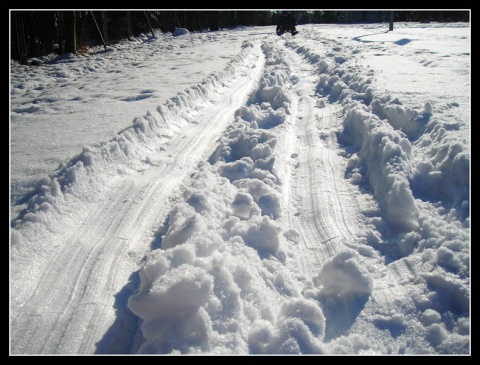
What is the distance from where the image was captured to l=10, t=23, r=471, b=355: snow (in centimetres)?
179

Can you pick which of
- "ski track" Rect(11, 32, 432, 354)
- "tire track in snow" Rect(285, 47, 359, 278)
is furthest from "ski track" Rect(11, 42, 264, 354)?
"tire track in snow" Rect(285, 47, 359, 278)

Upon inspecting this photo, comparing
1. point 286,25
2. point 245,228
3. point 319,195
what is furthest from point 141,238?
point 286,25

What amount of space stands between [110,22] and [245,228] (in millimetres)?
20877

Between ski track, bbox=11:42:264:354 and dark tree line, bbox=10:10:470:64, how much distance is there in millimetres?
9959

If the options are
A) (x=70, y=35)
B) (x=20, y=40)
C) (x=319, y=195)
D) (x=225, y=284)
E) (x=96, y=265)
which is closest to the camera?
(x=225, y=284)

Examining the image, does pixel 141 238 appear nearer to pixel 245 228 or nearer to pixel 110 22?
pixel 245 228

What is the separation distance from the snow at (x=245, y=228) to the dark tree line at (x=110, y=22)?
882 centimetres

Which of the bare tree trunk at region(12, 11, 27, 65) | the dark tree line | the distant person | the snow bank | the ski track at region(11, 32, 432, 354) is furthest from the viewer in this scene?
the distant person

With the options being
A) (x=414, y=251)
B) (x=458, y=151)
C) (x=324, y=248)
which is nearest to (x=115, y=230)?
(x=324, y=248)

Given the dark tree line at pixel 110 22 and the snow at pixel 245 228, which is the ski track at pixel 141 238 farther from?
the dark tree line at pixel 110 22

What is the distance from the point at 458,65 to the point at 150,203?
262 inches

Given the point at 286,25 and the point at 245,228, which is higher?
the point at 286,25

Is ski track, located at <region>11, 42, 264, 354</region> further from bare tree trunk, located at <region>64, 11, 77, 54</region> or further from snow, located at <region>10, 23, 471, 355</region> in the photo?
bare tree trunk, located at <region>64, 11, 77, 54</region>

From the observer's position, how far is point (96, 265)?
2.25m
